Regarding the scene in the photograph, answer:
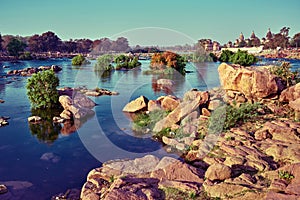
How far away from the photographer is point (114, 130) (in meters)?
12.2

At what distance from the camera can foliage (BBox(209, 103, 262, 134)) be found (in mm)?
10156

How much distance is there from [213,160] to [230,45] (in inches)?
4248

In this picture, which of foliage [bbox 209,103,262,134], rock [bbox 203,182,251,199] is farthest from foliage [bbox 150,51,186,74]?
rock [bbox 203,182,251,199]

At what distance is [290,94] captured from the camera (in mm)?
11516

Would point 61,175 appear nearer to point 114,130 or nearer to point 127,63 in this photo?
point 114,130

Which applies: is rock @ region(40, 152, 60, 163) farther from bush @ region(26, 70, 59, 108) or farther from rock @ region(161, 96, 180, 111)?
bush @ region(26, 70, 59, 108)

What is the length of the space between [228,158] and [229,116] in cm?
324

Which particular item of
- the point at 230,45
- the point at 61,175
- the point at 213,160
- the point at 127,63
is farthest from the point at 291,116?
the point at 230,45

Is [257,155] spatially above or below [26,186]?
above

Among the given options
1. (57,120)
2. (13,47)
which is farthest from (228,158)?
(13,47)

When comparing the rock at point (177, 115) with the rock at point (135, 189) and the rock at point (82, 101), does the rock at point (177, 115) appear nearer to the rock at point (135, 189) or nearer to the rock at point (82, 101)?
the rock at point (135, 189)

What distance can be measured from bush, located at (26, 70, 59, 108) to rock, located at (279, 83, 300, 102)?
11409 millimetres

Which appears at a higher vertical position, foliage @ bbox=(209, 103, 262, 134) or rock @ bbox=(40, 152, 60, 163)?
foliage @ bbox=(209, 103, 262, 134)

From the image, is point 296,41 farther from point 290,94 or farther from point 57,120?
point 57,120
